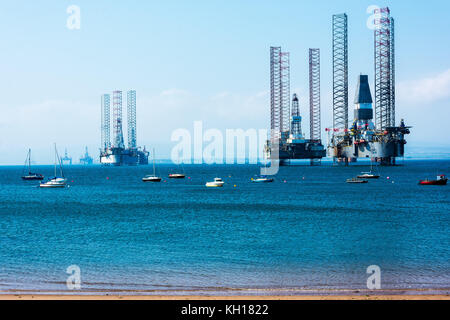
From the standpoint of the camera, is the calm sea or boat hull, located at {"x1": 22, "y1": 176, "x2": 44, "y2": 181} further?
boat hull, located at {"x1": 22, "y1": 176, "x2": 44, "y2": 181}

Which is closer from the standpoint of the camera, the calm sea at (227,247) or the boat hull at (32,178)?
the calm sea at (227,247)

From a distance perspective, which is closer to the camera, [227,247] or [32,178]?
[227,247]

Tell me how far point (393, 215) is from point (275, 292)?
4490 centimetres

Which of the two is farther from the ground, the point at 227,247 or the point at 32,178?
the point at 227,247

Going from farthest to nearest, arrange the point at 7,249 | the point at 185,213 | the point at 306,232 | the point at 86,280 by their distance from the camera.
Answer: the point at 185,213
the point at 306,232
the point at 7,249
the point at 86,280

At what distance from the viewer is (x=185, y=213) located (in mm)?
70562
